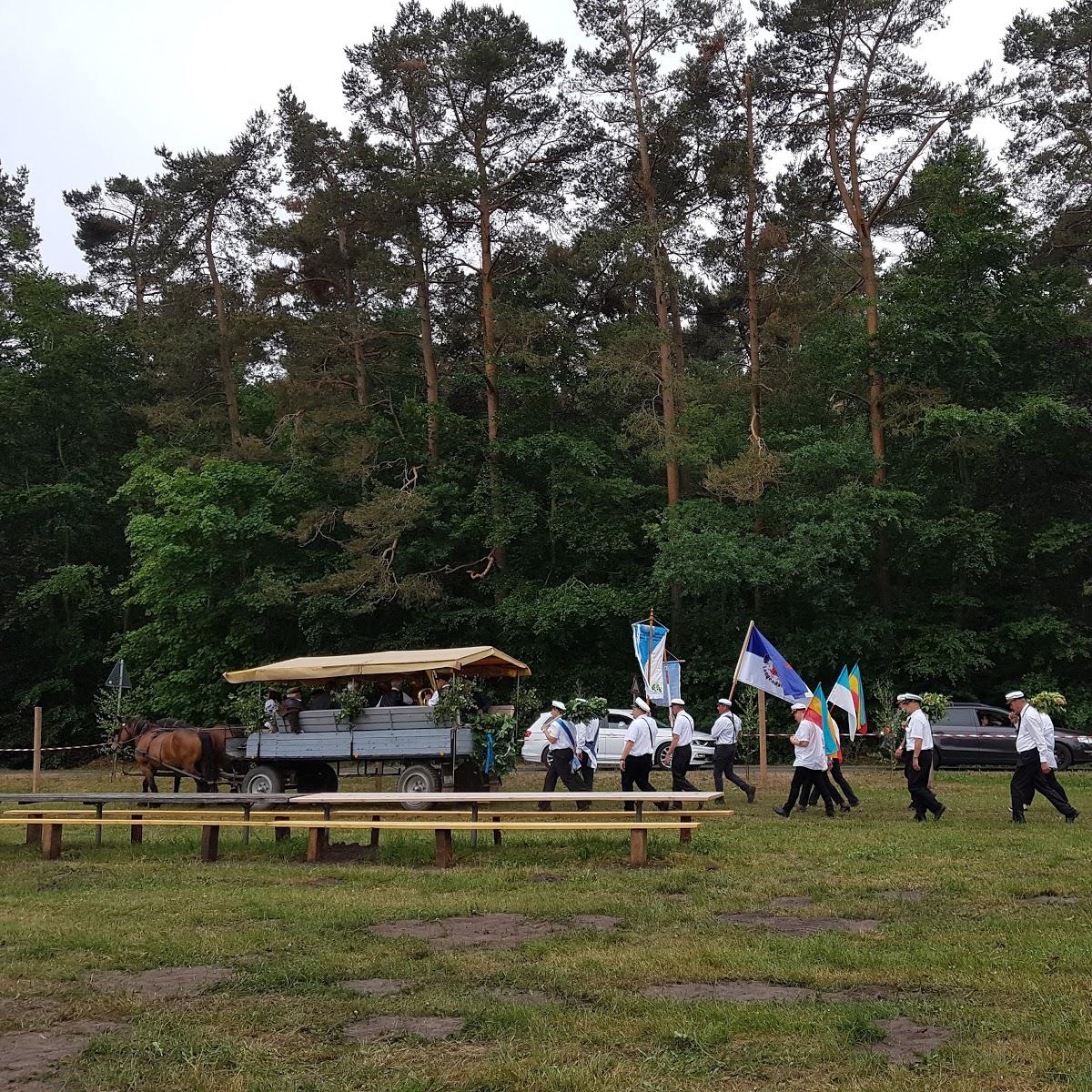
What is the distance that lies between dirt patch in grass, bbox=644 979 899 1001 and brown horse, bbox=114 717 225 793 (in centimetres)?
1461

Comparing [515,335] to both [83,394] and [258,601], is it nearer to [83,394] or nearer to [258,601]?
[258,601]

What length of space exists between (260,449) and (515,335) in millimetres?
8517

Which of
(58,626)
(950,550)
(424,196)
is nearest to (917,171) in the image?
(950,550)

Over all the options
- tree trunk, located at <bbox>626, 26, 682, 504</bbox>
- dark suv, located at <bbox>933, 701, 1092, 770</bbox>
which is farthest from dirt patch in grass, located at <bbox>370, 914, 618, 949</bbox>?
tree trunk, located at <bbox>626, 26, 682, 504</bbox>

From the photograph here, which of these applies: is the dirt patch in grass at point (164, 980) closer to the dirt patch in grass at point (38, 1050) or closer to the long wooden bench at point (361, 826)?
the dirt patch in grass at point (38, 1050)

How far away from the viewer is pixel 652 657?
21.8 m

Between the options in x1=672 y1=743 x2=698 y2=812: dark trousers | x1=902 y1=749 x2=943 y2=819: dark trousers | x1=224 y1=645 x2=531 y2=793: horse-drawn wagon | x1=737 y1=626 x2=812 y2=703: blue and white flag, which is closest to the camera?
x1=902 y1=749 x2=943 y2=819: dark trousers

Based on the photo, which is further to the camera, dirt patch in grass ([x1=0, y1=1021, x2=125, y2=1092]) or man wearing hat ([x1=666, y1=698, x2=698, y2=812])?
man wearing hat ([x1=666, y1=698, x2=698, y2=812])

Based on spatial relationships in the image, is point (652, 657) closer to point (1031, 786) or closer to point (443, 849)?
point (1031, 786)

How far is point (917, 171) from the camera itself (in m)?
32.0

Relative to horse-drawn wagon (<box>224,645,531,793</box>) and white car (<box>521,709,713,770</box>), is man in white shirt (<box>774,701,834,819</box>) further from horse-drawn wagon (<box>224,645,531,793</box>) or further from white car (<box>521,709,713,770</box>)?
white car (<box>521,709,713,770</box>)

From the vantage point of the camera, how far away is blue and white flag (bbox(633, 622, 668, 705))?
70.9ft

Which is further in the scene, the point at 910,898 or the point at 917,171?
the point at 917,171

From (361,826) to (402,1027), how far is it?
18.7ft
